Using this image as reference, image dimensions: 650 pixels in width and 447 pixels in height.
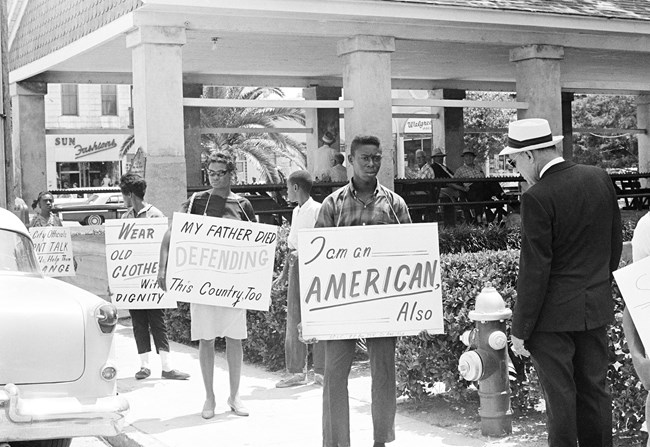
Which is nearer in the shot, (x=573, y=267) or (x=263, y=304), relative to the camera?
(x=573, y=267)

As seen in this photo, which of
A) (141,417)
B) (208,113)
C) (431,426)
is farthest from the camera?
(208,113)

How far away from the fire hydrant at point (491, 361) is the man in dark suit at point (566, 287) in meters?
1.13

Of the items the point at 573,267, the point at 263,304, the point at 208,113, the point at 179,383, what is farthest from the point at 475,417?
the point at 208,113

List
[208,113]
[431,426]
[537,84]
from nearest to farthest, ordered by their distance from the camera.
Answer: [431,426] < [537,84] < [208,113]

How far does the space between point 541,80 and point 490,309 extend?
12331mm

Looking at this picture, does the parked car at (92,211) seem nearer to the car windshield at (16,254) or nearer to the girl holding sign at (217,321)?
the girl holding sign at (217,321)

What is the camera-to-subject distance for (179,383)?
9.55 m

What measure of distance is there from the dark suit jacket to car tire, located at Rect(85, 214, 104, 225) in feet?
114

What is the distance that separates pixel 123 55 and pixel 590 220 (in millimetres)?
15503

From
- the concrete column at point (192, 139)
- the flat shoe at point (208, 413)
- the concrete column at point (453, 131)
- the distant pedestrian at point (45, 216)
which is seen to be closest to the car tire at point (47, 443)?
the flat shoe at point (208, 413)

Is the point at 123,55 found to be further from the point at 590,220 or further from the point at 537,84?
the point at 590,220

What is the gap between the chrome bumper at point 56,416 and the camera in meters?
5.72

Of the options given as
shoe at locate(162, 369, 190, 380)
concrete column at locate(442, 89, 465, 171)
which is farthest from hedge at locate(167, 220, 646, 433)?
concrete column at locate(442, 89, 465, 171)

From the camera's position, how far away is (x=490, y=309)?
6.62m
